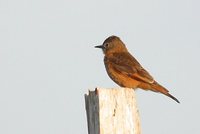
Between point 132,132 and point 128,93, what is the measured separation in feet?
1.36

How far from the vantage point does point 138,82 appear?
37.1 ft

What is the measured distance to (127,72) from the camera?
457 inches

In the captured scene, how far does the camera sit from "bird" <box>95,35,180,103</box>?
11055 millimetres

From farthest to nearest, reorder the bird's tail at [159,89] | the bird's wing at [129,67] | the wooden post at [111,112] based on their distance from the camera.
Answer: the bird's wing at [129,67] → the bird's tail at [159,89] → the wooden post at [111,112]

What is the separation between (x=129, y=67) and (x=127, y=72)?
9.3 inches

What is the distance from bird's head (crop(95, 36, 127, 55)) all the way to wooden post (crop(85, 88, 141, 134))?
767 centimetres

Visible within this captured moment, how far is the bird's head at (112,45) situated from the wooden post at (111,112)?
7675 millimetres

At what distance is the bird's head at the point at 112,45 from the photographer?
1302 cm

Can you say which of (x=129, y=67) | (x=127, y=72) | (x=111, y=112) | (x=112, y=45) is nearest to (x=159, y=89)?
(x=127, y=72)

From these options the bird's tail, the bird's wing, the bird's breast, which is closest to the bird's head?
the bird's wing

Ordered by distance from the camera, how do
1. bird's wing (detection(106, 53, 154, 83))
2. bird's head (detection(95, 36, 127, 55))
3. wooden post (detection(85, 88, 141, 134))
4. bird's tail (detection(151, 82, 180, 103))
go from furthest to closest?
1. bird's head (detection(95, 36, 127, 55))
2. bird's wing (detection(106, 53, 154, 83))
3. bird's tail (detection(151, 82, 180, 103))
4. wooden post (detection(85, 88, 141, 134))

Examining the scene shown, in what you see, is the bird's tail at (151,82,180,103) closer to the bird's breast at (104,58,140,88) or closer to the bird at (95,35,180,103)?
the bird at (95,35,180,103)

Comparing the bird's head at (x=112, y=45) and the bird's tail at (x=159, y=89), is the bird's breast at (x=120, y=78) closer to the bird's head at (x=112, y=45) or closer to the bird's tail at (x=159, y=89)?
the bird's tail at (x=159, y=89)

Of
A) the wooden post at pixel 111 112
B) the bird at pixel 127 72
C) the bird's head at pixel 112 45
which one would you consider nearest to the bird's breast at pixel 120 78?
the bird at pixel 127 72
